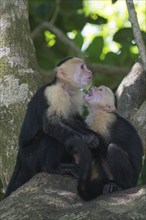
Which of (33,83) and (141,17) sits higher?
(33,83)

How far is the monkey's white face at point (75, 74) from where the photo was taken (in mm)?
4375

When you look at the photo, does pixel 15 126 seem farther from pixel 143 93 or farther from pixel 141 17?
pixel 141 17

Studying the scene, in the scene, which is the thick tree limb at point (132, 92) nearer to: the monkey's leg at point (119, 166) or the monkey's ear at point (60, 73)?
the monkey's ear at point (60, 73)

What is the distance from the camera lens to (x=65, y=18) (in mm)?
6945

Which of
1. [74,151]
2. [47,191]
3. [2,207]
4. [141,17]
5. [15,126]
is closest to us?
[2,207]

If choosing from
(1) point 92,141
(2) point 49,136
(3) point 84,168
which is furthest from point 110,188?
(2) point 49,136

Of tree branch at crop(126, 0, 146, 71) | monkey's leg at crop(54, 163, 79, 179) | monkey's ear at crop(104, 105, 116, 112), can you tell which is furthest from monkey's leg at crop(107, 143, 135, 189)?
tree branch at crop(126, 0, 146, 71)

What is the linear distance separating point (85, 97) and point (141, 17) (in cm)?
Result: 713

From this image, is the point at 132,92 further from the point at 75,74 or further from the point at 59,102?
the point at 59,102

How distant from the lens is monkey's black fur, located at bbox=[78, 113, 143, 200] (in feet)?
11.9

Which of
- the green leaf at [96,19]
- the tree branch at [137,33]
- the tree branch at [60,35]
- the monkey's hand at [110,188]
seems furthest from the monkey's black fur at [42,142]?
the green leaf at [96,19]

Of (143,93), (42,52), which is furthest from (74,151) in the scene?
(42,52)

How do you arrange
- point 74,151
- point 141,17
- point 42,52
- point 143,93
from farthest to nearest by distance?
point 141,17
point 42,52
point 143,93
point 74,151

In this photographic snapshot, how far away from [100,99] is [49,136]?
16.9 inches
